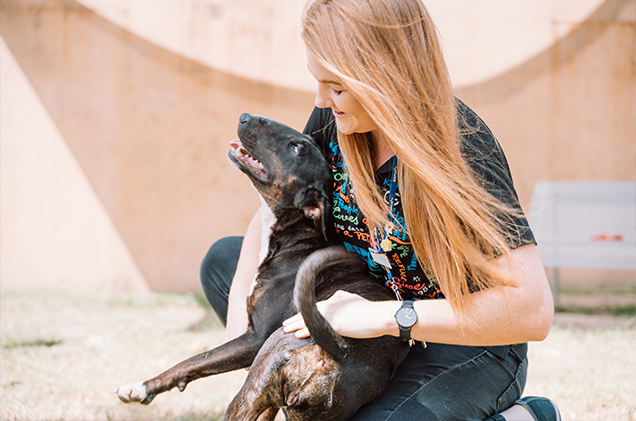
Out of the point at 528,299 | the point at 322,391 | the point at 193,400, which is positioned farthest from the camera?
the point at 193,400

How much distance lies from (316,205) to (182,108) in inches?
140

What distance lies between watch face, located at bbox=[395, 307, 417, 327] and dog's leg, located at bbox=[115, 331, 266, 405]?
600mm

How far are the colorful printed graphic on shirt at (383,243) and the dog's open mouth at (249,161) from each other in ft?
1.02

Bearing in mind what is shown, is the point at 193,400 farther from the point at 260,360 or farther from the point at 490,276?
the point at 490,276

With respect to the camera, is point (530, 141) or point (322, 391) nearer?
point (322, 391)

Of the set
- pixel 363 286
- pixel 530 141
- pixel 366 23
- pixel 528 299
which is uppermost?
pixel 366 23

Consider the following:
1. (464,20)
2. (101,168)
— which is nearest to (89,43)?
(101,168)

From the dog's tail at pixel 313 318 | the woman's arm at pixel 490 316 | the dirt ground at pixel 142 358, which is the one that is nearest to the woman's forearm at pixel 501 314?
the woman's arm at pixel 490 316

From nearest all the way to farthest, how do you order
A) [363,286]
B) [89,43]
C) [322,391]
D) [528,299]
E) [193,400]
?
[528,299] → [322,391] → [363,286] → [193,400] → [89,43]

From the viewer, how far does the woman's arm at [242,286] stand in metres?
2.09

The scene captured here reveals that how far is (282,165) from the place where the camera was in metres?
2.10

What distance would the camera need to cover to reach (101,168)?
508cm

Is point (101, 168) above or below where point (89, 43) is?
below

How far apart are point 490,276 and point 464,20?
14.2ft
